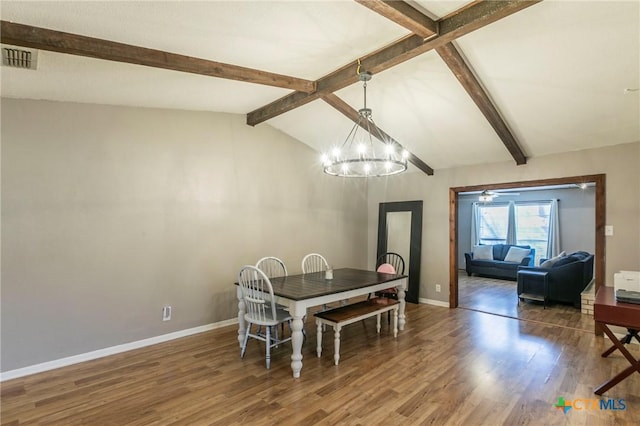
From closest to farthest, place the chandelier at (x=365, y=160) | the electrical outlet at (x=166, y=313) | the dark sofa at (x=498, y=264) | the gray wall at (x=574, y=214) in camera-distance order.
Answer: the chandelier at (x=365, y=160)
the electrical outlet at (x=166, y=313)
the gray wall at (x=574, y=214)
the dark sofa at (x=498, y=264)

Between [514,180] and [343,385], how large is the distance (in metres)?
Result: 3.90

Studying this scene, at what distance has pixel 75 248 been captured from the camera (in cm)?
312

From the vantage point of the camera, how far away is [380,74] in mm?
3373

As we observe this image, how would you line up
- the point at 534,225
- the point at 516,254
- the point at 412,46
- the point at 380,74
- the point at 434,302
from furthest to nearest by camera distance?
the point at 534,225
the point at 516,254
the point at 434,302
the point at 380,74
the point at 412,46

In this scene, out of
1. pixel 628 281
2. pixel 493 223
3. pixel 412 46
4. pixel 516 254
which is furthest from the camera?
pixel 493 223

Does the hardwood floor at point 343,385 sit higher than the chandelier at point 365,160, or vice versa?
the chandelier at point 365,160

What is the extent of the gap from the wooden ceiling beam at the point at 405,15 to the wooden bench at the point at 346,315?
260 centimetres

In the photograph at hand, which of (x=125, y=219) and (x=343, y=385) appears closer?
(x=343, y=385)

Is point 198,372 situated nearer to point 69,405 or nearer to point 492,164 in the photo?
point 69,405

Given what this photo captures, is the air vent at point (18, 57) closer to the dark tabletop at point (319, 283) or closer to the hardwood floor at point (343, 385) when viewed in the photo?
the hardwood floor at point (343, 385)

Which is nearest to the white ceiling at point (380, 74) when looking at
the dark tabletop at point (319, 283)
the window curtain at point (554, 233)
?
the dark tabletop at point (319, 283)

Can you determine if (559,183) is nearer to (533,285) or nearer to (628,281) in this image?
(628,281)

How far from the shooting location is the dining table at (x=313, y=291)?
9.36 feet

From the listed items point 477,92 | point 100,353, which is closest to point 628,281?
point 477,92
